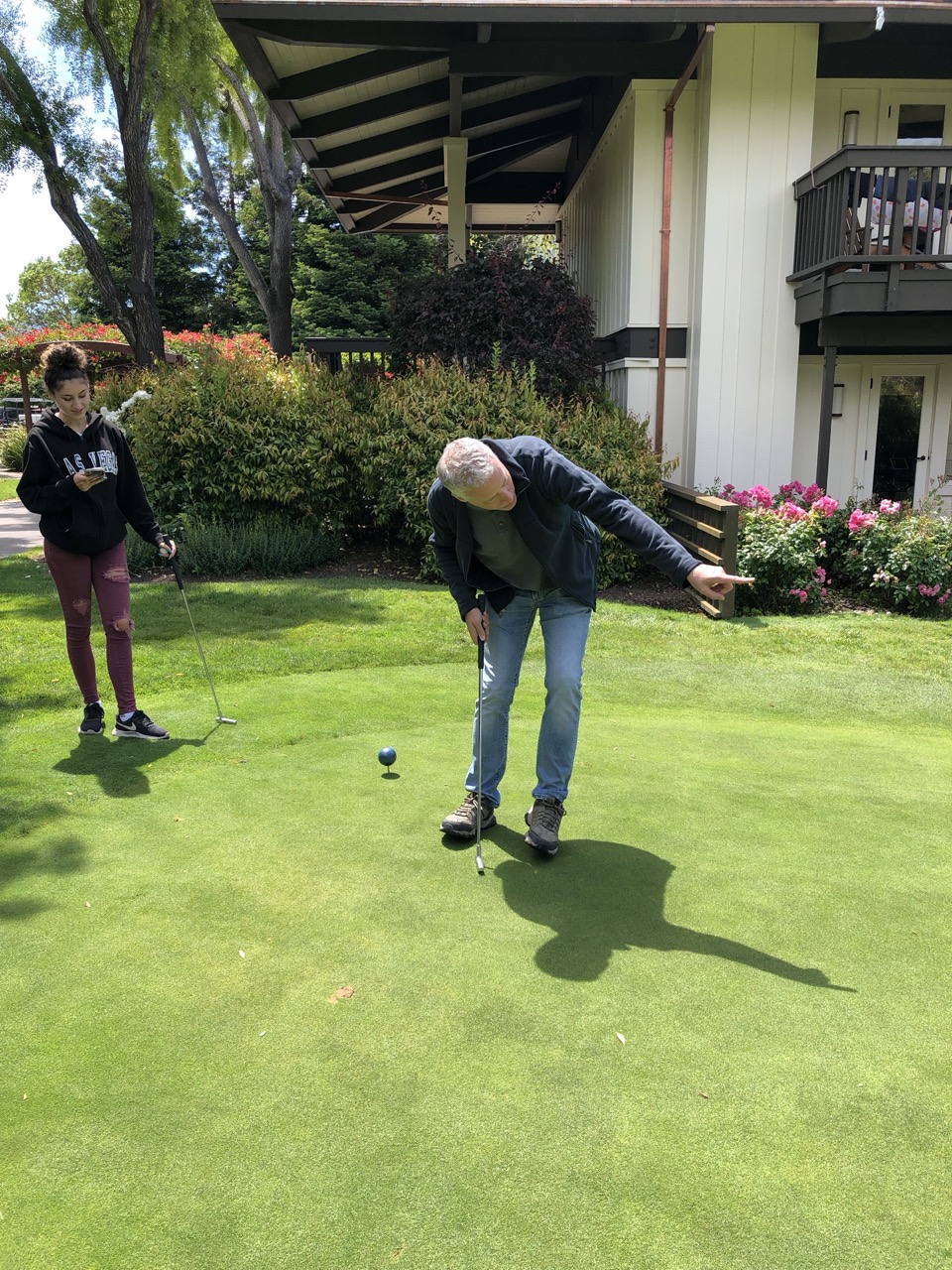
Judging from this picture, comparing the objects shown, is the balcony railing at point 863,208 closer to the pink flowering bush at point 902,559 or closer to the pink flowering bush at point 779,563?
the pink flowering bush at point 902,559

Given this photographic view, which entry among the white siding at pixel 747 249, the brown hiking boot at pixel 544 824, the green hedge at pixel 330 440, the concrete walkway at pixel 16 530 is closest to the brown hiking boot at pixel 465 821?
the brown hiking boot at pixel 544 824

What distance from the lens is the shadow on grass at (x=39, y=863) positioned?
10.9 ft

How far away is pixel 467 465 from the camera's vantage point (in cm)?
321

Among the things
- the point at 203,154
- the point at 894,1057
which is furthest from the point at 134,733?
the point at 203,154

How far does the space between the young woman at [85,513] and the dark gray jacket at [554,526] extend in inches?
81.7

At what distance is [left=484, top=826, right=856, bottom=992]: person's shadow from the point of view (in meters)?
2.95

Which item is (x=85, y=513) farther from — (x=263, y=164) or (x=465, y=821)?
(x=263, y=164)

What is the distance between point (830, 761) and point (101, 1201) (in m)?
3.80

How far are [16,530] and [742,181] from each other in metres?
11.4

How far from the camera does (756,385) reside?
1180 centimetres

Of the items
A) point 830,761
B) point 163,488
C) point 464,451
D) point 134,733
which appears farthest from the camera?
point 163,488

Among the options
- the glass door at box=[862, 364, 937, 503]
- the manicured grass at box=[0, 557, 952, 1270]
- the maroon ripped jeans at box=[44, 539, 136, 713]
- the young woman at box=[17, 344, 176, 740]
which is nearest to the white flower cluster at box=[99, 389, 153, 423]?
the young woman at box=[17, 344, 176, 740]

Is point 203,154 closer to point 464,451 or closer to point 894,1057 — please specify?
point 464,451

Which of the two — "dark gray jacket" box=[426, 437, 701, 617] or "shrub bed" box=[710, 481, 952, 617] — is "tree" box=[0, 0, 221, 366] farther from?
"dark gray jacket" box=[426, 437, 701, 617]
